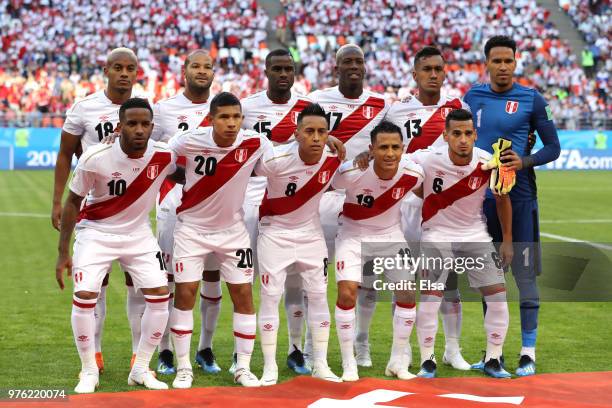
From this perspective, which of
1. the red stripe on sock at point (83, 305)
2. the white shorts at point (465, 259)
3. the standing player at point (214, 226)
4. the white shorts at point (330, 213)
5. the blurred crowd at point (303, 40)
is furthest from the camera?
the blurred crowd at point (303, 40)

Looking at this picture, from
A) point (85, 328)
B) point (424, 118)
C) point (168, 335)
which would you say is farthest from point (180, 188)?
point (424, 118)

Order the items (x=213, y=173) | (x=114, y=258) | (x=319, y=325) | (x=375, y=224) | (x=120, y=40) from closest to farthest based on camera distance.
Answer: (x=114, y=258) → (x=213, y=173) → (x=319, y=325) → (x=375, y=224) → (x=120, y=40)

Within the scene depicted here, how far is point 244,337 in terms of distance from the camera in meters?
7.46

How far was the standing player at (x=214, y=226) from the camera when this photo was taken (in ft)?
24.0

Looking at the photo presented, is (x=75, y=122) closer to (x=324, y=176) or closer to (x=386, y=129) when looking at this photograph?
(x=324, y=176)

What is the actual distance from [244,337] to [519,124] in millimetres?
2803

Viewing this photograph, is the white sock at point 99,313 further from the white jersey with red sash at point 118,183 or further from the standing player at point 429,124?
the standing player at point 429,124

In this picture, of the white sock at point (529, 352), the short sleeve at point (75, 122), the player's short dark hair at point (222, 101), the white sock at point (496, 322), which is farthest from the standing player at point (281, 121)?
the white sock at point (529, 352)

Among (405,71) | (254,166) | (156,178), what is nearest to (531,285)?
(254,166)

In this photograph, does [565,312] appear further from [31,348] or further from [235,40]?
[235,40]

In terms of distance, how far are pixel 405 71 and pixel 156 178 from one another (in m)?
31.1

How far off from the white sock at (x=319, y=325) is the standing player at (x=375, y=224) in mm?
103

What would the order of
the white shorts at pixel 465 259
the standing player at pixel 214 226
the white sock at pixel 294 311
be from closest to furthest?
1. the standing player at pixel 214 226
2. the white shorts at pixel 465 259
3. the white sock at pixel 294 311

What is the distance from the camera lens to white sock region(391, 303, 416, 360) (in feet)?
25.2
